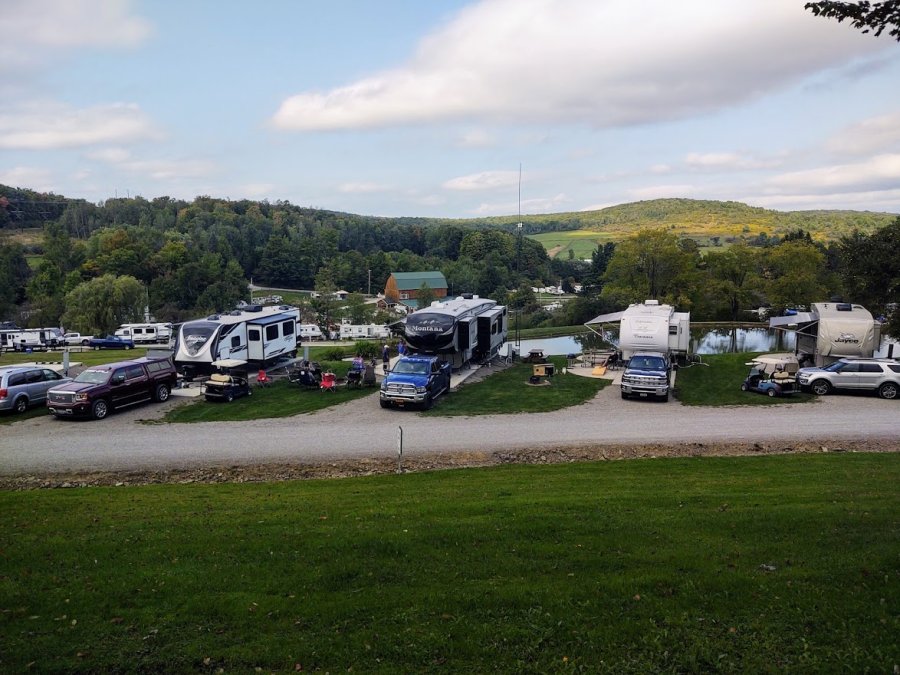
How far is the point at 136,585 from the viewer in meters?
7.23

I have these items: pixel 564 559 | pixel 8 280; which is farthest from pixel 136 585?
pixel 8 280

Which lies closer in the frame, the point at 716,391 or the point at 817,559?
the point at 817,559

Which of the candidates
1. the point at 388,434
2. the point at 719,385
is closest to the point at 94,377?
the point at 388,434

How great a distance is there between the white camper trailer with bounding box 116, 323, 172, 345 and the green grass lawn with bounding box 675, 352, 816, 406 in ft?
132

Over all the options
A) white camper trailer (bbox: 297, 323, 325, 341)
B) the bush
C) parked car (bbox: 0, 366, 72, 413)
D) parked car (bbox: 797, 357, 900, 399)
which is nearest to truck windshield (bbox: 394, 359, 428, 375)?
the bush

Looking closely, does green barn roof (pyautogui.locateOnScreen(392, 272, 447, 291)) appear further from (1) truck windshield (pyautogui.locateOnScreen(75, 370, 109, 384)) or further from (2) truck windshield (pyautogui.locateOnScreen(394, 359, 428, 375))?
(1) truck windshield (pyautogui.locateOnScreen(75, 370, 109, 384))

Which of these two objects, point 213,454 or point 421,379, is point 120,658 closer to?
point 213,454

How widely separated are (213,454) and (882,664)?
530 inches

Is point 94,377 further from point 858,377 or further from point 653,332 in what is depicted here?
point 858,377

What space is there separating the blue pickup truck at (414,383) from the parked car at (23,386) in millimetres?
10399

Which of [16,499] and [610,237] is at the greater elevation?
[610,237]

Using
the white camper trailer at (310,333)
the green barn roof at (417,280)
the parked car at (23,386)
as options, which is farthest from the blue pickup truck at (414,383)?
the green barn roof at (417,280)

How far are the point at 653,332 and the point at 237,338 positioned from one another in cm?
1825

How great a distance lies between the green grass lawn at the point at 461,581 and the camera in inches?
229
